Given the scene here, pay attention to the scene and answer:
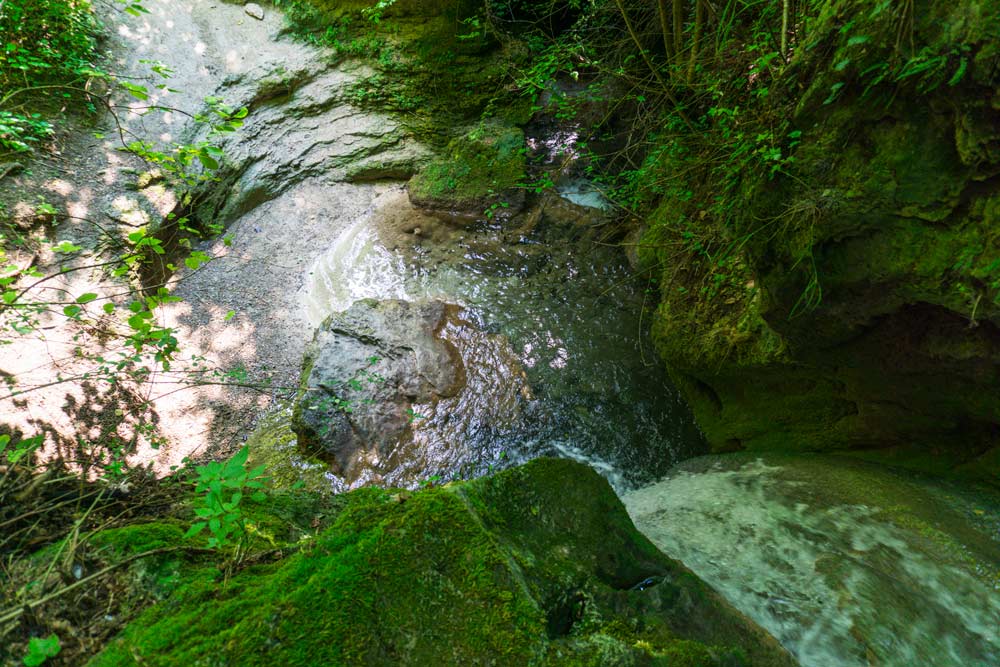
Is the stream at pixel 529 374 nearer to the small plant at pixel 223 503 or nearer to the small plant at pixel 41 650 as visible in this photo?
the small plant at pixel 223 503

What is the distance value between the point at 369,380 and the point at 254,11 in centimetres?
720

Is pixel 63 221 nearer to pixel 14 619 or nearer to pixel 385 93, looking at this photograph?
pixel 385 93

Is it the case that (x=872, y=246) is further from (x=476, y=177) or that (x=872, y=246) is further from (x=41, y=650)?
(x=476, y=177)

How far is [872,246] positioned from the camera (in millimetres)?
2457

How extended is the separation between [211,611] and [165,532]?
48 centimetres

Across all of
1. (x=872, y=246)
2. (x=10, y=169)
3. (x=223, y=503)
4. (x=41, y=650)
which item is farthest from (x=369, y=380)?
(x=10, y=169)

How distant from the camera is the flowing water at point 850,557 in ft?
6.57

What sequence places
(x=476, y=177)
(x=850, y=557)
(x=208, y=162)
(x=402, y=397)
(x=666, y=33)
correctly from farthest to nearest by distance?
(x=476, y=177) → (x=402, y=397) → (x=666, y=33) → (x=208, y=162) → (x=850, y=557)

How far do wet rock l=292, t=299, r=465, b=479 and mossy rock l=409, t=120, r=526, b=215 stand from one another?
2.04m

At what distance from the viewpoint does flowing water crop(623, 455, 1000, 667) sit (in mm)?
2002

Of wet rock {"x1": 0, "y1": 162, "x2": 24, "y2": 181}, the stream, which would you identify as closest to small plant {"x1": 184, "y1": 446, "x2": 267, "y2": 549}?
the stream

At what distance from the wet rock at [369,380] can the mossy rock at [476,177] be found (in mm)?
2040

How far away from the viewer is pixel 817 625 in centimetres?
205

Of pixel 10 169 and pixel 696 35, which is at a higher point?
pixel 696 35
